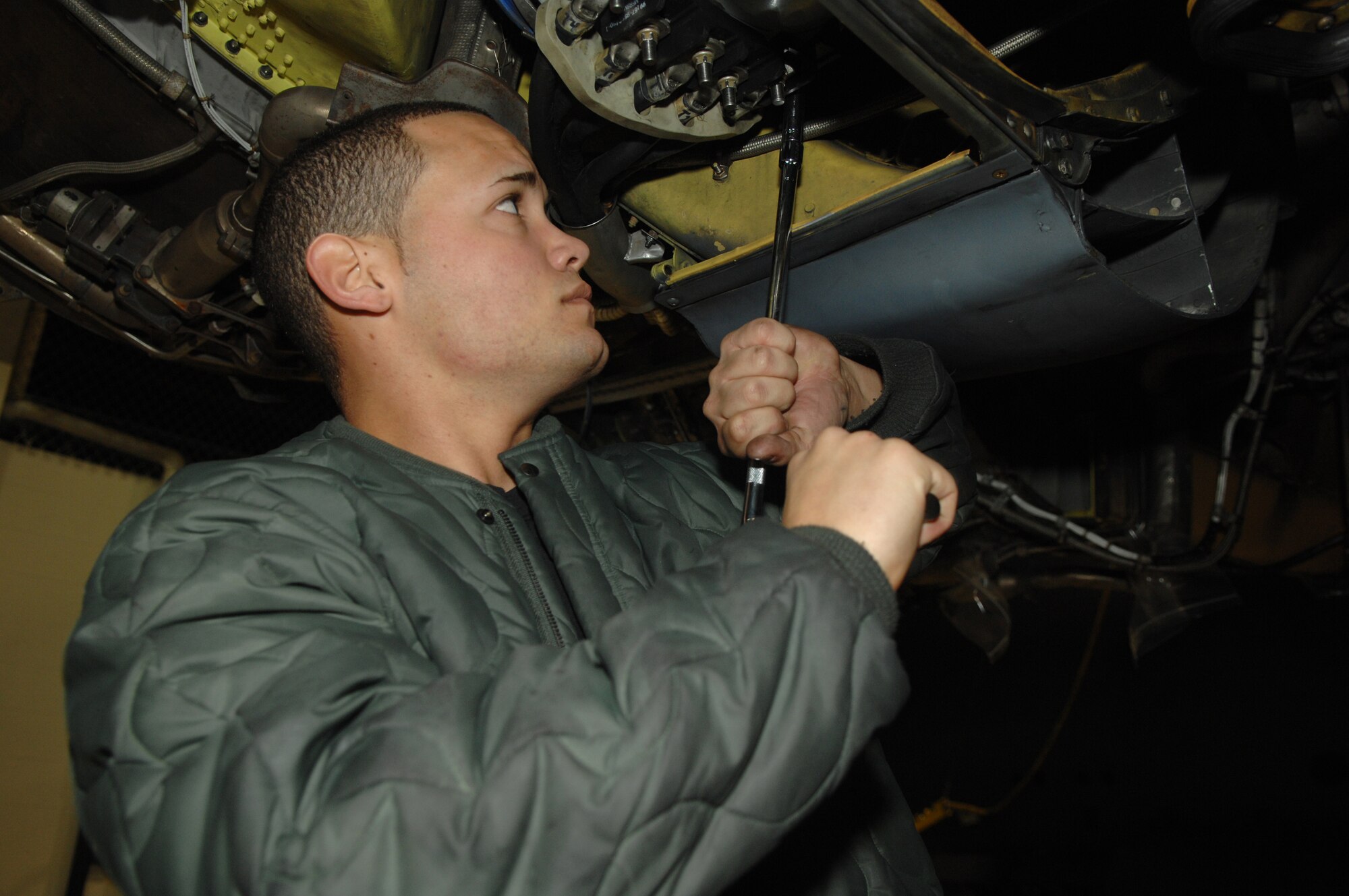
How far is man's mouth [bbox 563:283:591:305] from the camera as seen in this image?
1145mm

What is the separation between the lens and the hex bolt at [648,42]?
37.3 inches

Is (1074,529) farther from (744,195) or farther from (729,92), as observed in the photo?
(729,92)

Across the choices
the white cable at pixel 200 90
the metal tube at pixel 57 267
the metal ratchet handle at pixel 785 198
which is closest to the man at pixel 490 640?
the metal ratchet handle at pixel 785 198

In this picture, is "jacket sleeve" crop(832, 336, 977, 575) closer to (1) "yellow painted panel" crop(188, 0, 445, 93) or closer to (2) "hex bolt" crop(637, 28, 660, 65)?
(2) "hex bolt" crop(637, 28, 660, 65)

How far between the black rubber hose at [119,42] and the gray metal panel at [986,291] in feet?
3.26

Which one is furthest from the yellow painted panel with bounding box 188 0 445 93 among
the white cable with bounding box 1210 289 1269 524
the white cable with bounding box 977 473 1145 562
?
the white cable with bounding box 1210 289 1269 524

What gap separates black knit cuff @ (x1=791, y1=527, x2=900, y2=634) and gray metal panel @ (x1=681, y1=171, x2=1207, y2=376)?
19.5 inches

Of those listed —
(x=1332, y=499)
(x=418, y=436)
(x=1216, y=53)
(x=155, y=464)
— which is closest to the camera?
(x=1216, y=53)

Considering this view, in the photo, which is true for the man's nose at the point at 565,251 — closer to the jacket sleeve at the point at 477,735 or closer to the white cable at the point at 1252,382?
the jacket sleeve at the point at 477,735

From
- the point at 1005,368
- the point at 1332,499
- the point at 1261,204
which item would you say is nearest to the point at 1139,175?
the point at 1261,204

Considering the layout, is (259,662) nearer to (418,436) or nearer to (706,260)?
(418,436)

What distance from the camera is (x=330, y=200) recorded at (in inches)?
47.4

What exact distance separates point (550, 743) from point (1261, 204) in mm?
1246

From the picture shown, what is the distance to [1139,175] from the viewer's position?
1127 mm
